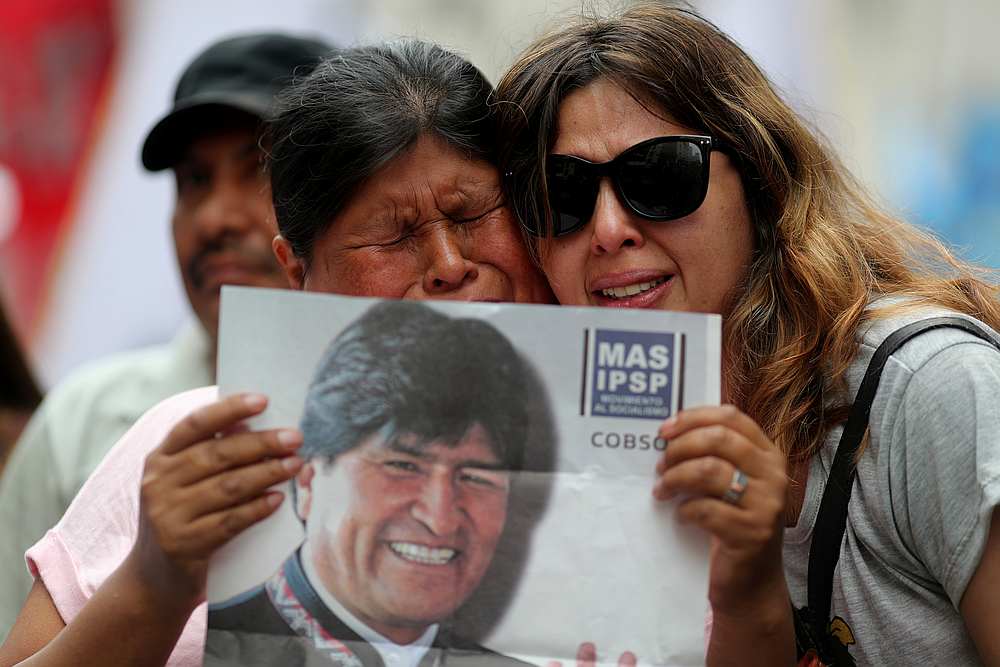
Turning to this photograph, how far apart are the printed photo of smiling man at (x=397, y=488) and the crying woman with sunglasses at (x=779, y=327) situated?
0.23m

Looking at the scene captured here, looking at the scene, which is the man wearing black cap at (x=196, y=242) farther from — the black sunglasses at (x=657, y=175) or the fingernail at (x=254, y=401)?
the fingernail at (x=254, y=401)

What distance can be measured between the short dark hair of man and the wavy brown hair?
0.53m

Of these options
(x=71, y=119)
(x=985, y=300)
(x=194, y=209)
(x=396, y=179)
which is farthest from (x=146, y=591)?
(x=71, y=119)

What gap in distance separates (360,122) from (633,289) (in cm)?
58

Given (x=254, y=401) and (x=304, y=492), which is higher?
(x=254, y=401)

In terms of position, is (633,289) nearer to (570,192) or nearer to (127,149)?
(570,192)

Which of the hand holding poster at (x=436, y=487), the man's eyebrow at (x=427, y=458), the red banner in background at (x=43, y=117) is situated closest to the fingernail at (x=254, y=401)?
the hand holding poster at (x=436, y=487)

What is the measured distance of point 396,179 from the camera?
2.24m

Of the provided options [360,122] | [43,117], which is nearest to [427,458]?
[360,122]

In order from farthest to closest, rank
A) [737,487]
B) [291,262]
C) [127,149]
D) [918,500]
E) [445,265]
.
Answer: [127,149]
[291,262]
[445,265]
[918,500]
[737,487]

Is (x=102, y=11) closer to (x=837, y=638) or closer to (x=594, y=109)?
(x=594, y=109)

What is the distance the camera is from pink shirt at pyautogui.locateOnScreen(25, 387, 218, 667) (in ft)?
6.74

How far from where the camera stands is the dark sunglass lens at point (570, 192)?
212 cm

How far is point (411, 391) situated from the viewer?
1.70 metres
